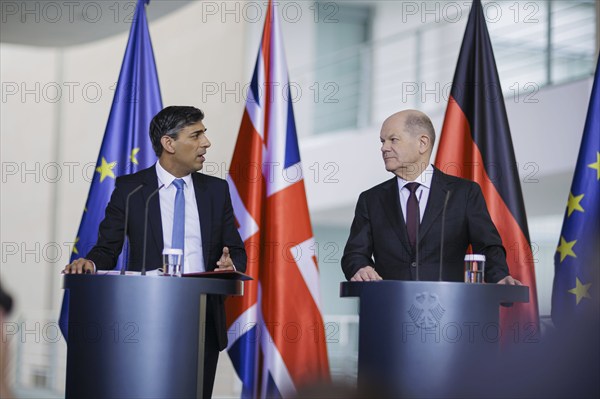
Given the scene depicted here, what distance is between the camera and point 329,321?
40.9 ft

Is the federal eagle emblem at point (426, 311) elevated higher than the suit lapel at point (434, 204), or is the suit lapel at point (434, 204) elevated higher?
the suit lapel at point (434, 204)

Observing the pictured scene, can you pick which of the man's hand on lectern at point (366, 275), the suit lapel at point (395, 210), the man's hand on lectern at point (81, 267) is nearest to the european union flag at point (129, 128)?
the man's hand on lectern at point (81, 267)

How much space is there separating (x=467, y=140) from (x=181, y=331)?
7.84 ft

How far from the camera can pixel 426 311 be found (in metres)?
2.95

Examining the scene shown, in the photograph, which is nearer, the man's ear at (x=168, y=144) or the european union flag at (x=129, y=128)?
the man's ear at (x=168, y=144)

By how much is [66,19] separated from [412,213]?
3170mm

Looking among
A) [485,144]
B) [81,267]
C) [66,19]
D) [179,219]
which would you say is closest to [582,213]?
[485,144]

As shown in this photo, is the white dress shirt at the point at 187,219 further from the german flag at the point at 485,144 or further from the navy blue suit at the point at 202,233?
the german flag at the point at 485,144

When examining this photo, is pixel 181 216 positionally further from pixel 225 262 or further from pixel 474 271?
pixel 474 271

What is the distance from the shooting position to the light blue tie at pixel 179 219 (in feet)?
11.5

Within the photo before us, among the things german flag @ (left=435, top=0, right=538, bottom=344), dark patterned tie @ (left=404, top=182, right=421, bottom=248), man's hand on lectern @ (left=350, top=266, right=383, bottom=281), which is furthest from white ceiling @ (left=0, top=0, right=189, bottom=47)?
man's hand on lectern @ (left=350, top=266, right=383, bottom=281)

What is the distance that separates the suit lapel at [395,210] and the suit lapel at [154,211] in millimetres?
902

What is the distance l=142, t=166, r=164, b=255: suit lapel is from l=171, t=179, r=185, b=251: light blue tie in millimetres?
55

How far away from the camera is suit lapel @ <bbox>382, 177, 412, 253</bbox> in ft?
11.5
